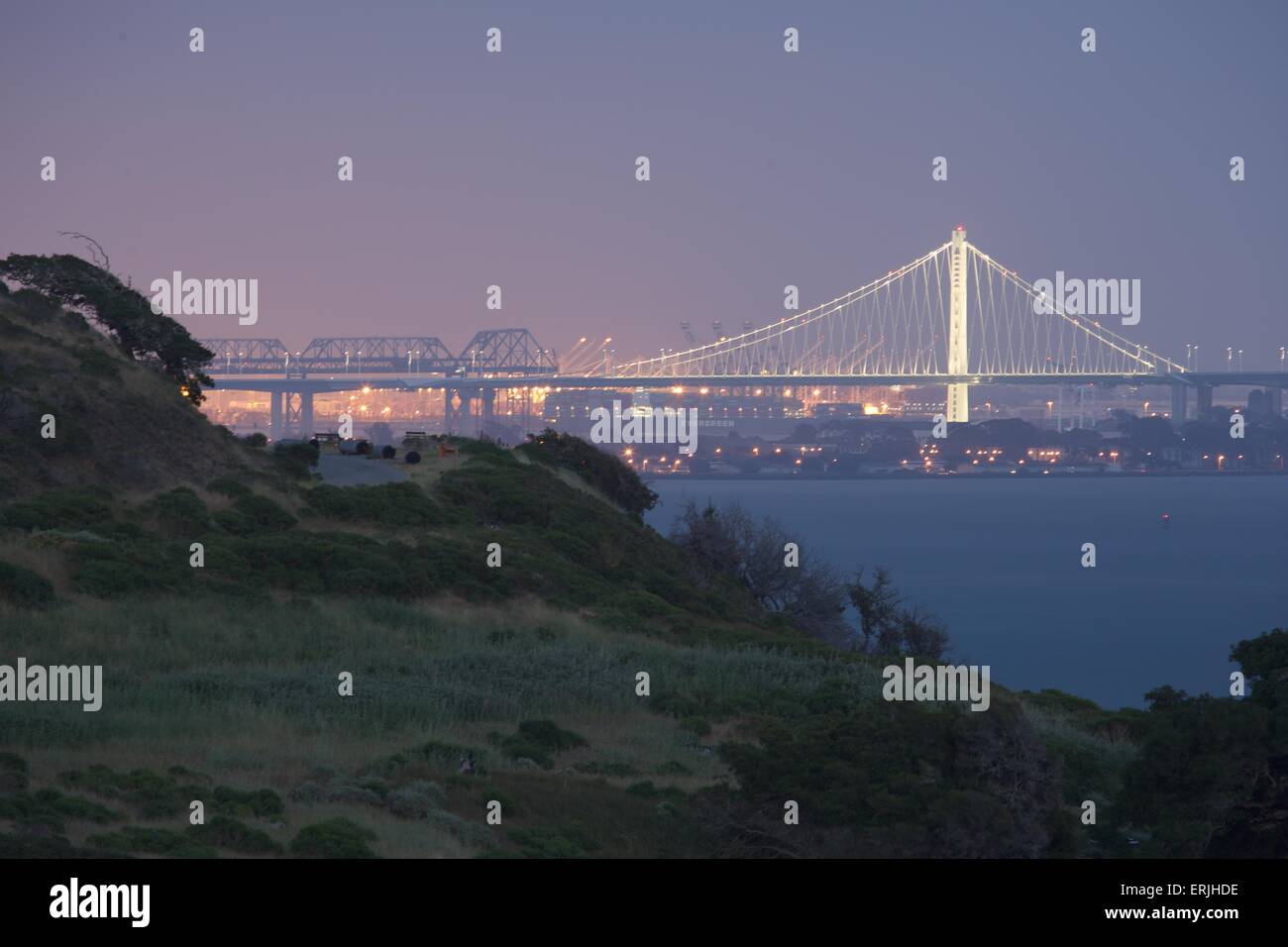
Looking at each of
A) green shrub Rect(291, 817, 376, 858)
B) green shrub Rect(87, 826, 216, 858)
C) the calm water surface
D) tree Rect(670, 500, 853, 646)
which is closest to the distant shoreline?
the calm water surface

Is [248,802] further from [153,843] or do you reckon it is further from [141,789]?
[153,843]

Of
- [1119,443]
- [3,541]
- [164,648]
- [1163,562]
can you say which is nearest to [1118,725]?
[164,648]

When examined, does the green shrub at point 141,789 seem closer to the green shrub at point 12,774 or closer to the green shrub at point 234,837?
the green shrub at point 12,774

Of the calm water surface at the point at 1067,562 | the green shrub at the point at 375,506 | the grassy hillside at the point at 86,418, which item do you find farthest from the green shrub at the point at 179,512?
the calm water surface at the point at 1067,562

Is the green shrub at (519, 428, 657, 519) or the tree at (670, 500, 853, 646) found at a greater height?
the green shrub at (519, 428, 657, 519)

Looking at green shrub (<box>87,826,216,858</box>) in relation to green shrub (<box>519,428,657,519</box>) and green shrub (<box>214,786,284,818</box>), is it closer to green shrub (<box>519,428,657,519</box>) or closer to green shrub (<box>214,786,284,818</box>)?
green shrub (<box>214,786,284,818</box>)

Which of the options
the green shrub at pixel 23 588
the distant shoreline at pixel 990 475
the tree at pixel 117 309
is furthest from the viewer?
the distant shoreline at pixel 990 475
